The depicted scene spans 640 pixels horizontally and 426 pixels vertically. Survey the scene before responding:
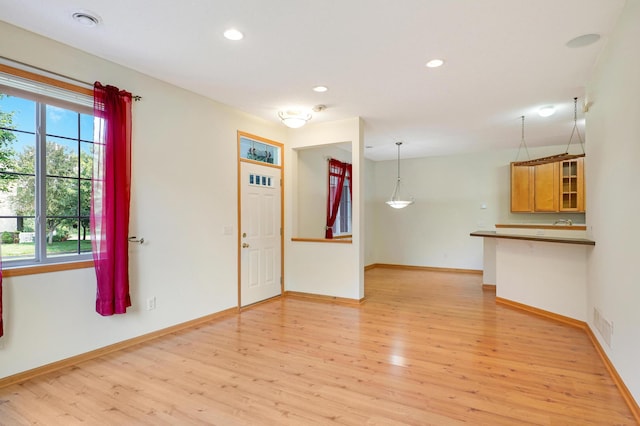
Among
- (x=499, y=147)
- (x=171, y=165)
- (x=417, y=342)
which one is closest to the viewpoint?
(x=417, y=342)

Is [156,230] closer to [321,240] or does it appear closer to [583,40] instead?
[321,240]

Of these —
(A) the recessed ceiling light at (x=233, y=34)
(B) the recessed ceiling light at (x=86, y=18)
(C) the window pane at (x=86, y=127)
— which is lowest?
(C) the window pane at (x=86, y=127)

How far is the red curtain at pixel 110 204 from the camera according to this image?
3078 millimetres

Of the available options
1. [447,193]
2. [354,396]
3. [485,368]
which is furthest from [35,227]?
[447,193]

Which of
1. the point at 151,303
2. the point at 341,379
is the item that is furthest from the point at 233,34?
the point at 341,379

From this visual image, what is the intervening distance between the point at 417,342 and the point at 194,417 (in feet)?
7.27

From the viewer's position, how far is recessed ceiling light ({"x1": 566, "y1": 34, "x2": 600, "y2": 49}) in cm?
278

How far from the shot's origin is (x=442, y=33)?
8.96ft

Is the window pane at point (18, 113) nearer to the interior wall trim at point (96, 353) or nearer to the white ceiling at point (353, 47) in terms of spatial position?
the white ceiling at point (353, 47)

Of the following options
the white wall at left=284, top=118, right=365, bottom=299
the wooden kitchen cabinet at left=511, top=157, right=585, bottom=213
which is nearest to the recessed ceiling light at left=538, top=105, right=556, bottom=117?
the wooden kitchen cabinet at left=511, top=157, right=585, bottom=213

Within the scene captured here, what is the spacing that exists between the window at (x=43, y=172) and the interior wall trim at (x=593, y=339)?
4.38m

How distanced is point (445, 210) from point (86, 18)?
24.0 feet

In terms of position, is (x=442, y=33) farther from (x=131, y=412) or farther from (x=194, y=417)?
(x=131, y=412)

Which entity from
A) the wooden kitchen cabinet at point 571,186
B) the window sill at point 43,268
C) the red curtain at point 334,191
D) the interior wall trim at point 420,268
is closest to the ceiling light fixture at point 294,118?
the red curtain at point 334,191
